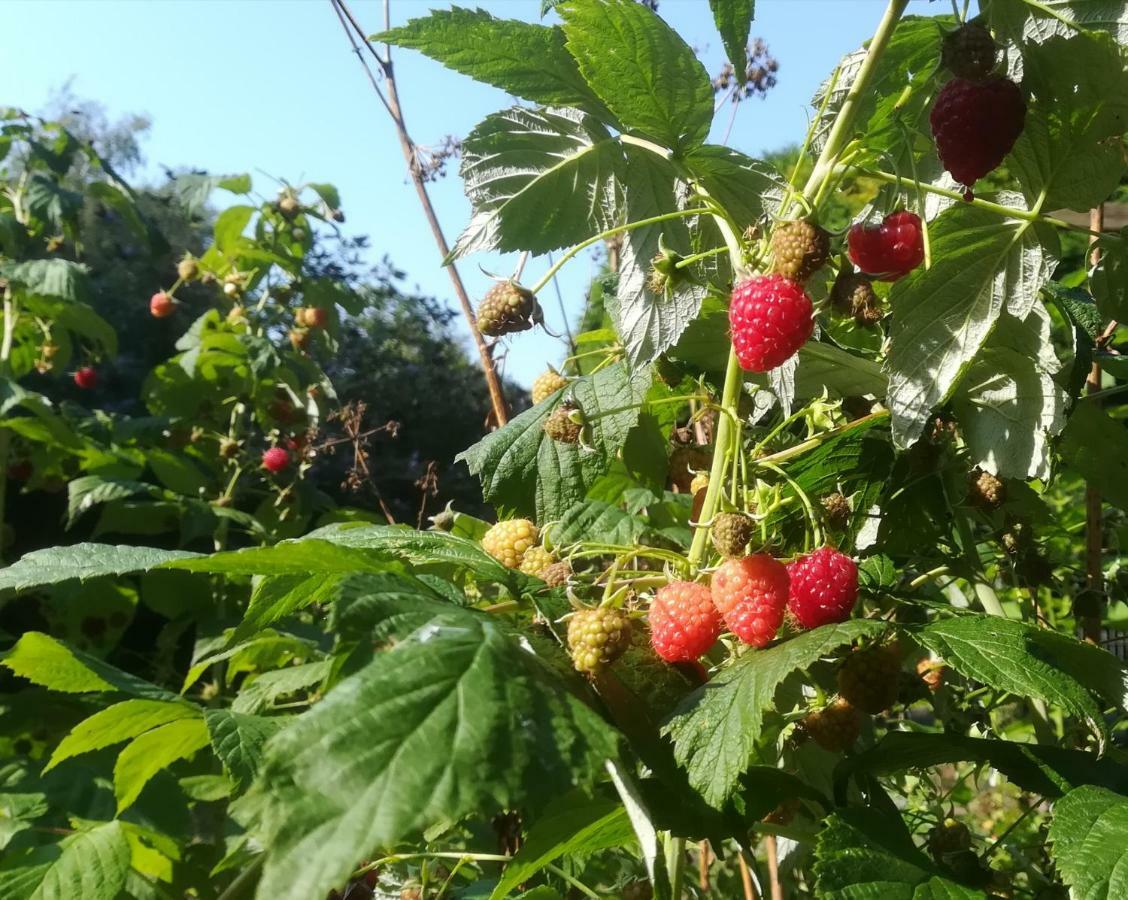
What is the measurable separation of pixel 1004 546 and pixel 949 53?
1.81 ft

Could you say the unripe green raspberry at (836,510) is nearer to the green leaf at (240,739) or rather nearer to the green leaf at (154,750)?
the green leaf at (240,739)

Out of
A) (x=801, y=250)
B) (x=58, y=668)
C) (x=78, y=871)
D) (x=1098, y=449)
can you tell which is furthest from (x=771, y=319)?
(x=78, y=871)

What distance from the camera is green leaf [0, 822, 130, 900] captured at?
1.15 meters

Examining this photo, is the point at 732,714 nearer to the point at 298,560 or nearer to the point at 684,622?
the point at 684,622

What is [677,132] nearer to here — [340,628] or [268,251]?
[340,628]

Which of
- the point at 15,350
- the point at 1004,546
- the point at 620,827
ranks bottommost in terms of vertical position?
the point at 620,827

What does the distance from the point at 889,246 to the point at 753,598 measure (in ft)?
0.96

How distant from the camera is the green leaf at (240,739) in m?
0.83

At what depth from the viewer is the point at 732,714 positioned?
1.86 feet

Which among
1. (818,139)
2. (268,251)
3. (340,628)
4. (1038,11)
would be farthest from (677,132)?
(268,251)

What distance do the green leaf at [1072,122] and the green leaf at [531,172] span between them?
326 millimetres

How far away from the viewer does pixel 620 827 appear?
0.72 metres

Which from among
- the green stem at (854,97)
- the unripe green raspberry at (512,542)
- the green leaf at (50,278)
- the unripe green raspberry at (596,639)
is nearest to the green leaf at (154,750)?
the unripe green raspberry at (512,542)

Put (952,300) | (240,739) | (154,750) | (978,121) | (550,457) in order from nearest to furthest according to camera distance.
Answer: (978,121) < (952,300) < (240,739) < (550,457) < (154,750)
